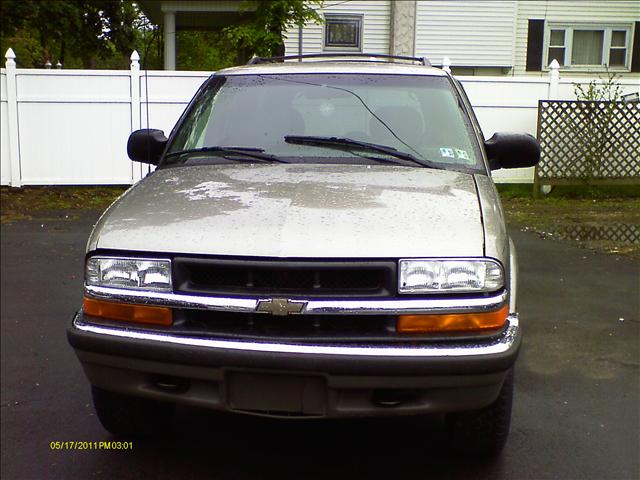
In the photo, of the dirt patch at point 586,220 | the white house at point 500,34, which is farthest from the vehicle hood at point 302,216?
the white house at point 500,34

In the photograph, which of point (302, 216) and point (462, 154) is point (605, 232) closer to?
point (462, 154)

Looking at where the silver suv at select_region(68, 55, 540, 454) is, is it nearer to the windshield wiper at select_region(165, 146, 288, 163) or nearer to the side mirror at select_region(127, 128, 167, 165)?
the windshield wiper at select_region(165, 146, 288, 163)

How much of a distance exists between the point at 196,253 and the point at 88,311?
0.56 meters

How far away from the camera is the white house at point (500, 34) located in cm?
1730

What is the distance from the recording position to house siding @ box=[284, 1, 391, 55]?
56.4 ft

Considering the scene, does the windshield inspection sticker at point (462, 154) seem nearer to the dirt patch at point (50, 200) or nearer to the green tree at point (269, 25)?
the dirt patch at point (50, 200)

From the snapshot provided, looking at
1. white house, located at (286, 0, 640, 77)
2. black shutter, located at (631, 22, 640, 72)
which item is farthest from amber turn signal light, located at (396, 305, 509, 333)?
black shutter, located at (631, 22, 640, 72)

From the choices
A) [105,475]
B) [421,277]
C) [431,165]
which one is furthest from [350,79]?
[105,475]

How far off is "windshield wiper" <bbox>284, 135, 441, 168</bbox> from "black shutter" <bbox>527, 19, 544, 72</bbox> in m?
15.5

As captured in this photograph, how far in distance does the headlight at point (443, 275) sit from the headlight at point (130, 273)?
0.89 metres

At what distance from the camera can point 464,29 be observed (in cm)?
1747

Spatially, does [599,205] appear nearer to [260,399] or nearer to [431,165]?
[431,165]

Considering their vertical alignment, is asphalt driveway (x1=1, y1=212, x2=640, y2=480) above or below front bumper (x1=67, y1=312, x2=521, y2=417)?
below

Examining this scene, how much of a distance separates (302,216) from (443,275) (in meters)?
0.58
